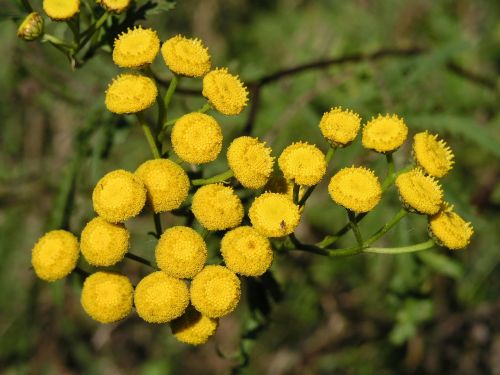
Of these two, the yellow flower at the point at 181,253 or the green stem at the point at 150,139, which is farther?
the green stem at the point at 150,139

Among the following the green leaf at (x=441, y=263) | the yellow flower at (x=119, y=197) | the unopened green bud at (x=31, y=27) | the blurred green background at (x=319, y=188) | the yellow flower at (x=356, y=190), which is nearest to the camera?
the yellow flower at (x=119, y=197)

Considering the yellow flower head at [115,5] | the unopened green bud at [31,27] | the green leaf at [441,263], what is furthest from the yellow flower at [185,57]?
the green leaf at [441,263]

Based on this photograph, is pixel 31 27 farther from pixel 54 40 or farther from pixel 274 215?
pixel 274 215

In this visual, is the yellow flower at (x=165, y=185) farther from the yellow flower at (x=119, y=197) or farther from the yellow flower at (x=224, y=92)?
the yellow flower at (x=224, y=92)

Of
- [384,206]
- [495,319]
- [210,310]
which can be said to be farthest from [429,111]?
[210,310]

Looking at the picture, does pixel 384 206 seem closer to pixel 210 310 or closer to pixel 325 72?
pixel 325 72

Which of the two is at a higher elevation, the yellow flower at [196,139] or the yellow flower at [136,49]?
the yellow flower at [136,49]
